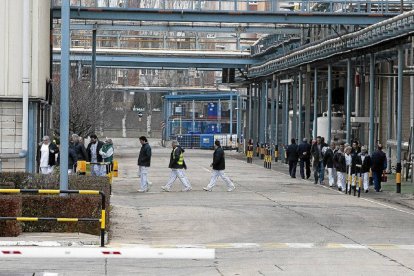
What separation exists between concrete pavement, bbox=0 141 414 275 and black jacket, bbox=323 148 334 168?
111 cm

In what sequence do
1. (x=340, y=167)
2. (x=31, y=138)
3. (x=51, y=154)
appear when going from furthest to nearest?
(x=340, y=167) → (x=51, y=154) → (x=31, y=138)

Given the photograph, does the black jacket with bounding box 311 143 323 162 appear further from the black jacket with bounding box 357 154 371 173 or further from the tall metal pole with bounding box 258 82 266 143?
the tall metal pole with bounding box 258 82 266 143

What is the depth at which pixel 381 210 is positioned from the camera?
93.8ft

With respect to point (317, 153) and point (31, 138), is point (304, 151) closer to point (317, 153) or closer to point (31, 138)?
point (317, 153)

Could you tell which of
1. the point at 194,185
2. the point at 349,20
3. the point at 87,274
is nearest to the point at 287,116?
the point at 349,20

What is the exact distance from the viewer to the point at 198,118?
98.5 metres

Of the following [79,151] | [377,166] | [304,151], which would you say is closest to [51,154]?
[79,151]

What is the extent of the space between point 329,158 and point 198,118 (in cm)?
6030

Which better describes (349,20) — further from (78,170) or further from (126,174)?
(78,170)

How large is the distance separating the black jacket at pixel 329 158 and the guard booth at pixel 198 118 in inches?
2240

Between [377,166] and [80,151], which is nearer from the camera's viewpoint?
[80,151]

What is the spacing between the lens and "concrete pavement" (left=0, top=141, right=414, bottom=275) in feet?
54.5

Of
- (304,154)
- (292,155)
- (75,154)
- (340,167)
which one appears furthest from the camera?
(292,155)

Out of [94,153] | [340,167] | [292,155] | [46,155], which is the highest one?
[46,155]
